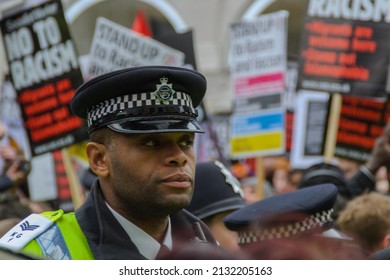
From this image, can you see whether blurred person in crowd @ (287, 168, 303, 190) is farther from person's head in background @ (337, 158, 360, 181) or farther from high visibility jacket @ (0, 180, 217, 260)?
high visibility jacket @ (0, 180, 217, 260)

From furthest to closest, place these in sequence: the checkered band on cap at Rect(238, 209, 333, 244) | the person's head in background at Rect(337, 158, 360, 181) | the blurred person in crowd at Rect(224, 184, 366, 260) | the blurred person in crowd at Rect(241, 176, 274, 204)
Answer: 1. the person's head in background at Rect(337, 158, 360, 181)
2. the blurred person in crowd at Rect(241, 176, 274, 204)
3. the checkered band on cap at Rect(238, 209, 333, 244)
4. the blurred person in crowd at Rect(224, 184, 366, 260)

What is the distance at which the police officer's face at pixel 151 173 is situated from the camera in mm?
2082

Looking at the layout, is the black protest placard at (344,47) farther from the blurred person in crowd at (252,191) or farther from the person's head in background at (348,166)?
the blurred person in crowd at (252,191)

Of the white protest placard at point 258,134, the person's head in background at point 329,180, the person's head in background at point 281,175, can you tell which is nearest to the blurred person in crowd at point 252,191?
the person's head in background at point 281,175

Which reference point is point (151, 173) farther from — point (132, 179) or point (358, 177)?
point (358, 177)

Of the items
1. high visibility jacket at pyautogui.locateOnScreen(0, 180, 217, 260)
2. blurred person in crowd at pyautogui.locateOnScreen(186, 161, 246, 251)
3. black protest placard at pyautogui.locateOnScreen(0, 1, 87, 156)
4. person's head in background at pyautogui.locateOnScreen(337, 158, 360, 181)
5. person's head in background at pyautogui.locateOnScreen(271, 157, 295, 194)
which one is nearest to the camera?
high visibility jacket at pyautogui.locateOnScreen(0, 180, 217, 260)

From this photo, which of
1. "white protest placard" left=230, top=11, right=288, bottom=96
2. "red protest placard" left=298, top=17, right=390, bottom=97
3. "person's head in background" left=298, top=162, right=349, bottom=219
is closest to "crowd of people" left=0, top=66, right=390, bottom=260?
"person's head in background" left=298, top=162, right=349, bottom=219

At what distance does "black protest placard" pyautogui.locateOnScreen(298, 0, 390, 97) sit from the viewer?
21.4 feet

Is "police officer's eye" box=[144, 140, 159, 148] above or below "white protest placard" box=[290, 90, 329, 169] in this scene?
above

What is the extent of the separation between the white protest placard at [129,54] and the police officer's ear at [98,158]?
3.68 metres

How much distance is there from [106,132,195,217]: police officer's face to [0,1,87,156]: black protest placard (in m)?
3.93

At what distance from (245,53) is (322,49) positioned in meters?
0.68

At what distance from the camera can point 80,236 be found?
2107 millimetres
